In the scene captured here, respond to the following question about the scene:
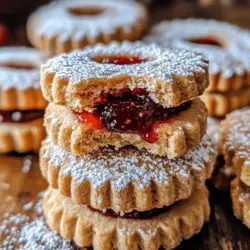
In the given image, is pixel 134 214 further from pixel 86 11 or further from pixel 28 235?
pixel 86 11

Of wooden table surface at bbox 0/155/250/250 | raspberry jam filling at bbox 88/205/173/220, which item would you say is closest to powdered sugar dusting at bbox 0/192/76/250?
wooden table surface at bbox 0/155/250/250

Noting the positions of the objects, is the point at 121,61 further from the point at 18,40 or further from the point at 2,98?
the point at 18,40

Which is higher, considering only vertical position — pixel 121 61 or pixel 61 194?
pixel 121 61

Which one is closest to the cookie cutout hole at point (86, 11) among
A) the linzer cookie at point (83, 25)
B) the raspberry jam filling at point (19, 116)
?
the linzer cookie at point (83, 25)

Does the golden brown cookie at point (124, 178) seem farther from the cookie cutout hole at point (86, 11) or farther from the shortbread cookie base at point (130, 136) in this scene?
the cookie cutout hole at point (86, 11)

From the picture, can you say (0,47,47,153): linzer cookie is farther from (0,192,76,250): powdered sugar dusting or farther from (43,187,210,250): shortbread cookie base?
(43,187,210,250): shortbread cookie base

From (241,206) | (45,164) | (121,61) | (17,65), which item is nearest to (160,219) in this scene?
(241,206)
